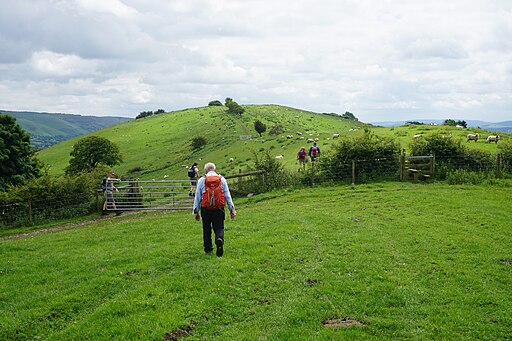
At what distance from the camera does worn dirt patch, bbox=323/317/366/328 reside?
21.1 feet

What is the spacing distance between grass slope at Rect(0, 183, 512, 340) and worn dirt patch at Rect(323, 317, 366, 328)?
9 cm

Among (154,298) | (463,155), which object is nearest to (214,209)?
(154,298)

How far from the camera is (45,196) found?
2347 centimetres

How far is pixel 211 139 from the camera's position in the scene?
82.2m

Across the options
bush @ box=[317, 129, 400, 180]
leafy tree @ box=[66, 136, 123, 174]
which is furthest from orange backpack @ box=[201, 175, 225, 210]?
leafy tree @ box=[66, 136, 123, 174]

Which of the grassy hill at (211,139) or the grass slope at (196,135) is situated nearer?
the grassy hill at (211,139)

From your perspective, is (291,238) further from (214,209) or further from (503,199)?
(503,199)

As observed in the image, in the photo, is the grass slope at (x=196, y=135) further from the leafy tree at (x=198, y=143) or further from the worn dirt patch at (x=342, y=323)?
the worn dirt patch at (x=342, y=323)

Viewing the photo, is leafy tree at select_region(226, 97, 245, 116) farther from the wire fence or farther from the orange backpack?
the orange backpack

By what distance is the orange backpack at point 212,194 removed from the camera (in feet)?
32.5

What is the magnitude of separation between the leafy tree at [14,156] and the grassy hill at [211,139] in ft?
60.9

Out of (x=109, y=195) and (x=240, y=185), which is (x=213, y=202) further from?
(x=240, y=185)

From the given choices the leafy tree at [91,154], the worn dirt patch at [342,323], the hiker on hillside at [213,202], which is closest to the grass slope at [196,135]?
the leafy tree at [91,154]

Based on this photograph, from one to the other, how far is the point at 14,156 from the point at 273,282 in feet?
102
